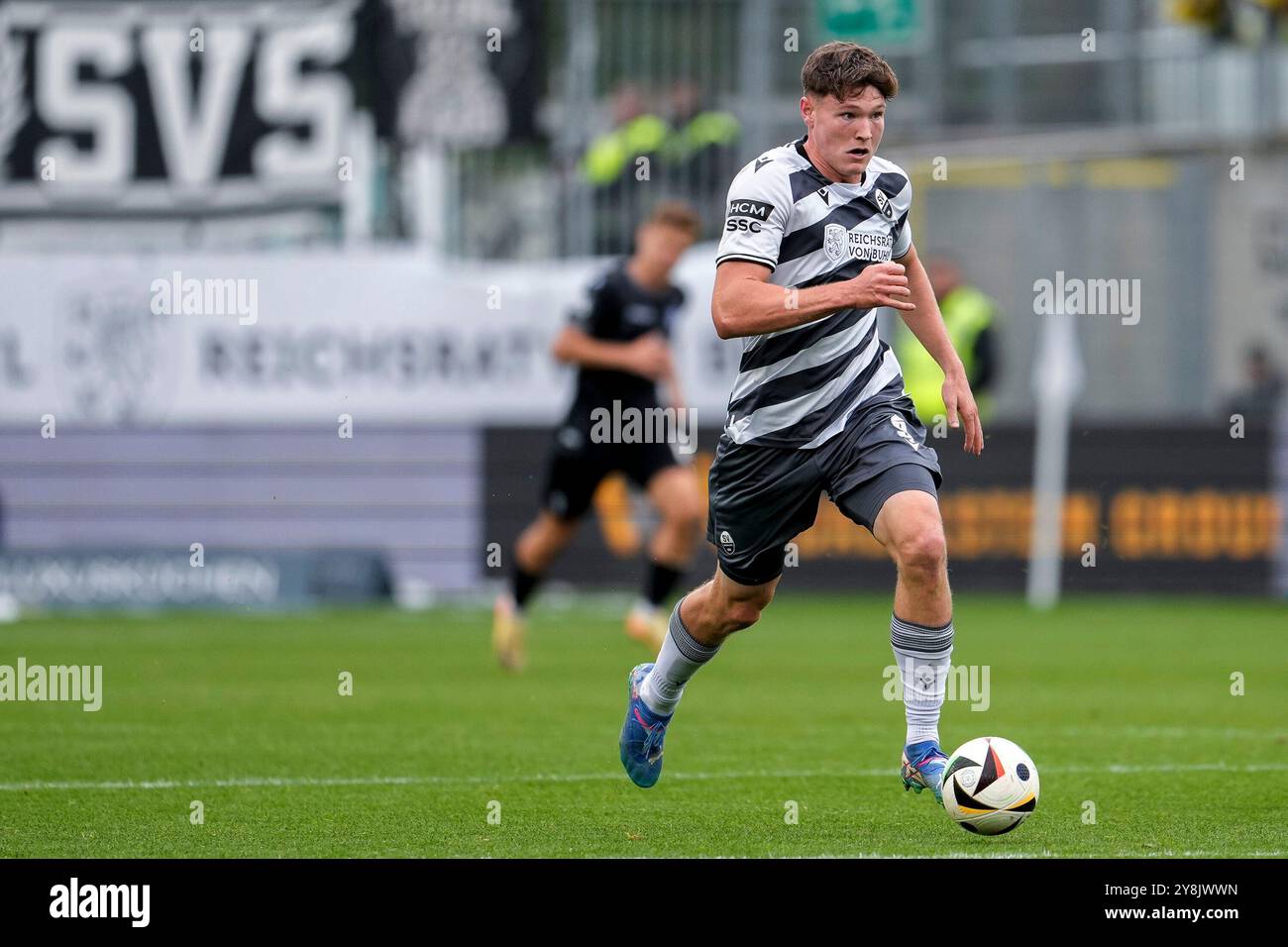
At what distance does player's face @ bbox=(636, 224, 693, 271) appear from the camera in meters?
12.9

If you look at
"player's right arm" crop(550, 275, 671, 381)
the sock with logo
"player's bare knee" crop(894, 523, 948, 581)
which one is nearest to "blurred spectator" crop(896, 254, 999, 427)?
"player's right arm" crop(550, 275, 671, 381)

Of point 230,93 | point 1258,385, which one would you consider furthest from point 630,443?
point 1258,385

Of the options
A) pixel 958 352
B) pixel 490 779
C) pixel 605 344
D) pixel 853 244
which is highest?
pixel 853 244

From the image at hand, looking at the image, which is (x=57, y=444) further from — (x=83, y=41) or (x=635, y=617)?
(x=635, y=617)

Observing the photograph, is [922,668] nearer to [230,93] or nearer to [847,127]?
[847,127]

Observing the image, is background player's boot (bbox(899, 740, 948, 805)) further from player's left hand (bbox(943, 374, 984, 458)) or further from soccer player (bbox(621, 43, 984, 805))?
player's left hand (bbox(943, 374, 984, 458))

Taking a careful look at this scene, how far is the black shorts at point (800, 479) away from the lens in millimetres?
6707

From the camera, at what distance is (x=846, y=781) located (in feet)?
25.3

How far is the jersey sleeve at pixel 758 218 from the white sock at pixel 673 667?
1.25 meters

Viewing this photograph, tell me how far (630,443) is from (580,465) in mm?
342

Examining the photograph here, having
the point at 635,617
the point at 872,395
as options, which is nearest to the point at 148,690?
the point at 635,617

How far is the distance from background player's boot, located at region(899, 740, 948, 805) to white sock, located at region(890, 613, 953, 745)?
3cm

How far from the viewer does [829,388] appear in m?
6.85
